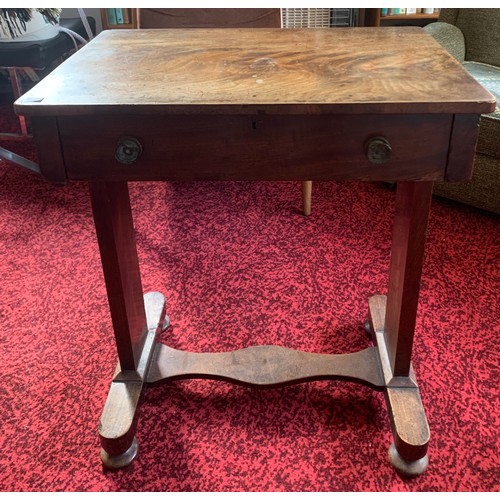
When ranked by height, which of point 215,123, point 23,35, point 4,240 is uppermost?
point 215,123

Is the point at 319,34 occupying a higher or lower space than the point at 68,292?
higher

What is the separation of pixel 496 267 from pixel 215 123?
111cm

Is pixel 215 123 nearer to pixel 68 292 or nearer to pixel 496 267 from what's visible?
pixel 68 292

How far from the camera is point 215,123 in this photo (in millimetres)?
835

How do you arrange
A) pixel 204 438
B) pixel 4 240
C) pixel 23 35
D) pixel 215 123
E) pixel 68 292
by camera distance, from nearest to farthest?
pixel 215 123 → pixel 204 438 → pixel 68 292 → pixel 4 240 → pixel 23 35

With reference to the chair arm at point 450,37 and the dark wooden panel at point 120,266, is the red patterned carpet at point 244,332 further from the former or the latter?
the chair arm at point 450,37

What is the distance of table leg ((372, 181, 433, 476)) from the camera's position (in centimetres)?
98

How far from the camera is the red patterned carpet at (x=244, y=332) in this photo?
1.08m

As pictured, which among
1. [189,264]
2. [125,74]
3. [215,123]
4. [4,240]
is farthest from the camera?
[4,240]

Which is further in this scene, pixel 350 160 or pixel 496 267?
pixel 496 267

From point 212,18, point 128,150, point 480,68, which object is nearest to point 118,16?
point 212,18

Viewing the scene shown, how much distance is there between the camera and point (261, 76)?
92 cm

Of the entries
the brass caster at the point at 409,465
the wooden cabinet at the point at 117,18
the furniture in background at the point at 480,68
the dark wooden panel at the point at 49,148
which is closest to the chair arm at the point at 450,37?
the furniture in background at the point at 480,68

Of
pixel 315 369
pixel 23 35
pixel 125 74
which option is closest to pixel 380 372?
pixel 315 369
